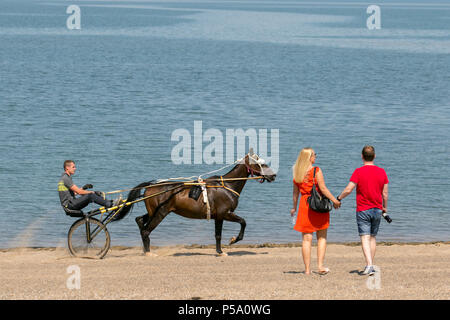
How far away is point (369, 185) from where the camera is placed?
12195mm

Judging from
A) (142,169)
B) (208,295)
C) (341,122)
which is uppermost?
(341,122)

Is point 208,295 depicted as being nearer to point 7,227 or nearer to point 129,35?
point 7,227

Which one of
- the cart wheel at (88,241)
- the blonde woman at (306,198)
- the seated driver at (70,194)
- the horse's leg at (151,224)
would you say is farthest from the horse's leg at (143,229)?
the blonde woman at (306,198)

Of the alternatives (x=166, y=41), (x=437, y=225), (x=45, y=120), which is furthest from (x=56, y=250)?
(x=166, y=41)

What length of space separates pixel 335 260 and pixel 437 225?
23.6ft

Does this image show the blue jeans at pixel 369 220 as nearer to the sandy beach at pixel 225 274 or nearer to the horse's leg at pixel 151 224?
the sandy beach at pixel 225 274

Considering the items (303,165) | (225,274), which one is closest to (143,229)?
(225,274)

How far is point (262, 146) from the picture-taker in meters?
34.4

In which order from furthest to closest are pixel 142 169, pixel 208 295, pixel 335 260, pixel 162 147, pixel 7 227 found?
pixel 162 147
pixel 142 169
pixel 7 227
pixel 335 260
pixel 208 295

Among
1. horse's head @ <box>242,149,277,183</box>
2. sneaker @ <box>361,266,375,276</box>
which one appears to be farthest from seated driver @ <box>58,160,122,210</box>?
sneaker @ <box>361,266,375,276</box>

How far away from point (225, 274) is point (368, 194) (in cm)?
267

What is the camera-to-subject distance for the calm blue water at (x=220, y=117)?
854 inches

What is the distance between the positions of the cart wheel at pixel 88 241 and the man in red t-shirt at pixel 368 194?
511 centimetres

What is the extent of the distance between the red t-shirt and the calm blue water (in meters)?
6.93
